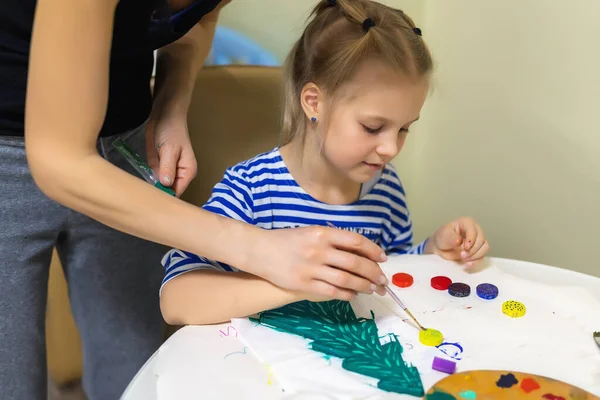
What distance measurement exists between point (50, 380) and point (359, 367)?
35.6 inches

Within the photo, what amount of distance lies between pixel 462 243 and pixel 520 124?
1.36ft

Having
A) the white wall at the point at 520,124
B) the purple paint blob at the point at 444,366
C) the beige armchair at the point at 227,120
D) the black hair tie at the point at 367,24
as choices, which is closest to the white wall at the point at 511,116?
the white wall at the point at 520,124

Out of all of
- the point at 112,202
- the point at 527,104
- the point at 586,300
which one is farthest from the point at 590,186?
the point at 112,202

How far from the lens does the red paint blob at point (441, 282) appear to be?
0.79 metres

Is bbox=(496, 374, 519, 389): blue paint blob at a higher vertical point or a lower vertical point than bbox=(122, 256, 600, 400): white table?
higher

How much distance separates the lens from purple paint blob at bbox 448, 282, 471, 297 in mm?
776

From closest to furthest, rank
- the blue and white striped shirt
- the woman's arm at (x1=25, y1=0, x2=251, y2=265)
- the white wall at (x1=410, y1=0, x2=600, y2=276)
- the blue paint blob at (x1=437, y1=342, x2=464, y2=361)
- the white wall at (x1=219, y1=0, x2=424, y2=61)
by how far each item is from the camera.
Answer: the woman's arm at (x1=25, y1=0, x2=251, y2=265), the blue paint blob at (x1=437, y1=342, x2=464, y2=361), the blue and white striped shirt, the white wall at (x1=410, y1=0, x2=600, y2=276), the white wall at (x1=219, y1=0, x2=424, y2=61)

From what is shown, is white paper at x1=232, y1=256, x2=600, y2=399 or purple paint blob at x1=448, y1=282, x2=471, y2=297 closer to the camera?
white paper at x1=232, y1=256, x2=600, y2=399

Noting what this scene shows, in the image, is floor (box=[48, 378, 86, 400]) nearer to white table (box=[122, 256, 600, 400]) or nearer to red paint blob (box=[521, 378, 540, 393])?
white table (box=[122, 256, 600, 400])

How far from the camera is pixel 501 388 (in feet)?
1.98

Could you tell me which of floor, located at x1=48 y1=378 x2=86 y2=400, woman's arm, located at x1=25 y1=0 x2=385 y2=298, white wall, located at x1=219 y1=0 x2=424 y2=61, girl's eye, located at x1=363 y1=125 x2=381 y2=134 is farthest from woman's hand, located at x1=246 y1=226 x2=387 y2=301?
floor, located at x1=48 y1=378 x2=86 y2=400

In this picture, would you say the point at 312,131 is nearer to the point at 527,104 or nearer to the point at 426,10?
the point at 527,104

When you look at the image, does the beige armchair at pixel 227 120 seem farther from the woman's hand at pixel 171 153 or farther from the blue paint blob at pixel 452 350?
the blue paint blob at pixel 452 350

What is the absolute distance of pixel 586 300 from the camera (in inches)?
29.7
